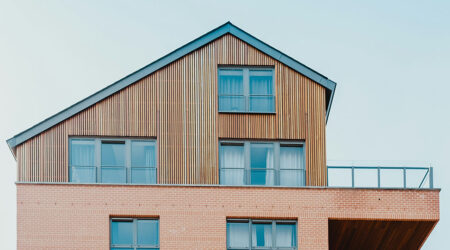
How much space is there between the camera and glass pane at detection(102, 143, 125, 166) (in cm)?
2397

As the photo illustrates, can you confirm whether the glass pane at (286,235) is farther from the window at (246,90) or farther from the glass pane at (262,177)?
the window at (246,90)

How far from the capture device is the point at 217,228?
23312 mm

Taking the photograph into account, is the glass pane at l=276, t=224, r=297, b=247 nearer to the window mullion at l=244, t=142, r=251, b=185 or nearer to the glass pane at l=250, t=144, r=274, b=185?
the glass pane at l=250, t=144, r=274, b=185

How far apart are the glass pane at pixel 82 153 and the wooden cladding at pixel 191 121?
27 cm

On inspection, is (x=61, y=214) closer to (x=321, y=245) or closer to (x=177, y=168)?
(x=177, y=168)

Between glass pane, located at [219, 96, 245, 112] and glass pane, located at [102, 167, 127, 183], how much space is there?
13.7ft

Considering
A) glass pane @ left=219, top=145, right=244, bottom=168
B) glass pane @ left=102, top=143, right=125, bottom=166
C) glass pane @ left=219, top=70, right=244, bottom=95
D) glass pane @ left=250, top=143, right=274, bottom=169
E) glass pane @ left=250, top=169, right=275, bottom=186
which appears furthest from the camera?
glass pane @ left=219, top=70, right=244, bottom=95

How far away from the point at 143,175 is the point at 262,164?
13.7 ft

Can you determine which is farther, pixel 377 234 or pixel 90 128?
pixel 377 234

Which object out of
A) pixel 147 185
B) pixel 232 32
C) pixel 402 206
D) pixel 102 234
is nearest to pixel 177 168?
pixel 147 185

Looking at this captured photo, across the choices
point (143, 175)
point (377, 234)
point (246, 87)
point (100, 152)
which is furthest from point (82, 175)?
point (377, 234)

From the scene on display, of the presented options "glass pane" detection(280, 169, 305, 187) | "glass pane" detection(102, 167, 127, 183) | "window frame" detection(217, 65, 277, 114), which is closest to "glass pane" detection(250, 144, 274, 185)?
"glass pane" detection(280, 169, 305, 187)

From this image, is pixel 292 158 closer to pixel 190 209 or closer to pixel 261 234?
pixel 261 234

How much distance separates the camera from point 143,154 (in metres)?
24.1
